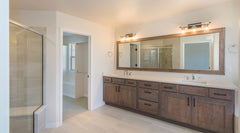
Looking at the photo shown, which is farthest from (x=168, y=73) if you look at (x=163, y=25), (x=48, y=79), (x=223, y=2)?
(x=48, y=79)

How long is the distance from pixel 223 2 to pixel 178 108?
2202 millimetres

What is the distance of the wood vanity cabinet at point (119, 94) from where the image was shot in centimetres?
300

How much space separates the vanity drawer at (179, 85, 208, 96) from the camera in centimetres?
211

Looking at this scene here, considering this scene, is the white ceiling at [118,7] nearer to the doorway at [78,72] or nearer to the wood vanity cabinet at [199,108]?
the wood vanity cabinet at [199,108]

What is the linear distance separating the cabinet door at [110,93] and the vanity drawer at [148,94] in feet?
2.47

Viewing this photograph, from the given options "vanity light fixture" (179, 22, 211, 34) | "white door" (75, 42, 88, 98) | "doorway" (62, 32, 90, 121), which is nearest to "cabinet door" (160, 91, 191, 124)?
"vanity light fixture" (179, 22, 211, 34)

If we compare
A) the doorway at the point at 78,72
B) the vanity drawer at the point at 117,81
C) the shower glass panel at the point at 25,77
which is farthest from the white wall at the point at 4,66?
the doorway at the point at 78,72

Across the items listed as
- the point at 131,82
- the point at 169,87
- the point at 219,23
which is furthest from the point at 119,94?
the point at 219,23

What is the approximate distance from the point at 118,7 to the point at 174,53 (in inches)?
67.1

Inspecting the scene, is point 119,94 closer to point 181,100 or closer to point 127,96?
point 127,96

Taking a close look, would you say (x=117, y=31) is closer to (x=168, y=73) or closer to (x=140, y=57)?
(x=140, y=57)

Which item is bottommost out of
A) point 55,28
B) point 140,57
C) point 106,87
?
point 106,87

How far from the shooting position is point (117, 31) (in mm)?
3887

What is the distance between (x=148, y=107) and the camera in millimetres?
2736
